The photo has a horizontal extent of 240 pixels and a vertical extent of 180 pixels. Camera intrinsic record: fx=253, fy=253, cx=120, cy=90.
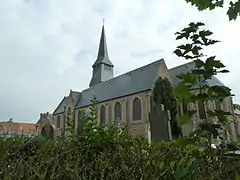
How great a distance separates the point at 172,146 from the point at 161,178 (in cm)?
57

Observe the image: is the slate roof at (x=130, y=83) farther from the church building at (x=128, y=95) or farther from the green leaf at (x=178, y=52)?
the green leaf at (x=178, y=52)

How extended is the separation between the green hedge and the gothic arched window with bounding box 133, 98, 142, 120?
31.3 m

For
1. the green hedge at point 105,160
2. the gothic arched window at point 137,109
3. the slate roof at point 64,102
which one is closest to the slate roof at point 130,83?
the slate roof at point 64,102

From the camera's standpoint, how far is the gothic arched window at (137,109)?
111ft

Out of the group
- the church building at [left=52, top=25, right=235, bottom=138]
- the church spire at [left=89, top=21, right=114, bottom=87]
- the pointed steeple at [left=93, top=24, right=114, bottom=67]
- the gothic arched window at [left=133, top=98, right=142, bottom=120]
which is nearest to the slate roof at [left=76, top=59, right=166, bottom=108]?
the church building at [left=52, top=25, right=235, bottom=138]

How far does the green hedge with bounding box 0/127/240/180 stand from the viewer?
6.41 ft

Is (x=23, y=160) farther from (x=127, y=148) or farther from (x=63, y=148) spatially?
(x=127, y=148)

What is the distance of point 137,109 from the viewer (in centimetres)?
3425

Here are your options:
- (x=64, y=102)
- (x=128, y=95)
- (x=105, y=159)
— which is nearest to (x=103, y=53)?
(x=64, y=102)

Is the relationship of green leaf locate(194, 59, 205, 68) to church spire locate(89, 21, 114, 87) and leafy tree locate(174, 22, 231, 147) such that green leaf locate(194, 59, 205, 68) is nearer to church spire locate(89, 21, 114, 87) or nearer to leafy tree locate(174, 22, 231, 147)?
leafy tree locate(174, 22, 231, 147)

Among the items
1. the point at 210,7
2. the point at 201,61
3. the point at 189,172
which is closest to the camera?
the point at 210,7

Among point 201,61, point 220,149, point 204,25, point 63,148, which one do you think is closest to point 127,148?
point 63,148

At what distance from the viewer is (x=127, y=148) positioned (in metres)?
2.37

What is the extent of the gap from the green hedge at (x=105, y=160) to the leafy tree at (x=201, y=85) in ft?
0.94
